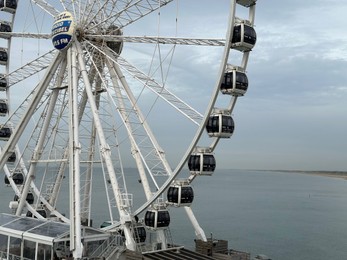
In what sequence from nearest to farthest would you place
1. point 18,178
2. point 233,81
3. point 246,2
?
1. point 233,81
2. point 246,2
3. point 18,178

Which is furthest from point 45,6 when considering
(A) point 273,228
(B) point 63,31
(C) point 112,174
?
(A) point 273,228

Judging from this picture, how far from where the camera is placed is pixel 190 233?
69438 millimetres

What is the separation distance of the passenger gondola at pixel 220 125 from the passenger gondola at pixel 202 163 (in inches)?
48.6

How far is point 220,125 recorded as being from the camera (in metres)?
26.8

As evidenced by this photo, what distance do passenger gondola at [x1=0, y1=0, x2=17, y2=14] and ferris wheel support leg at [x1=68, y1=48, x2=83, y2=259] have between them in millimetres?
12738

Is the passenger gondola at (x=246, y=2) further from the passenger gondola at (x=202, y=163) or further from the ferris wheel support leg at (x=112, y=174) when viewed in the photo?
the ferris wheel support leg at (x=112, y=174)

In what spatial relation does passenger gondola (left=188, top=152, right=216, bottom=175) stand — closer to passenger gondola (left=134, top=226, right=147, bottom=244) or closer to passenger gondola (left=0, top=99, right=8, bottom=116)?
passenger gondola (left=134, top=226, right=147, bottom=244)

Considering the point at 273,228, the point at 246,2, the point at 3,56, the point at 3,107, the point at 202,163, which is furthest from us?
the point at 273,228

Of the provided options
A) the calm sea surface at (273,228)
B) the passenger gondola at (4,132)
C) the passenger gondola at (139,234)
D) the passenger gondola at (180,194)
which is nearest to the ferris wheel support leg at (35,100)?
the passenger gondola at (4,132)

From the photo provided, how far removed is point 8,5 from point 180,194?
2501 cm

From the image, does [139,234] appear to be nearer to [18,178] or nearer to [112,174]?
[112,174]

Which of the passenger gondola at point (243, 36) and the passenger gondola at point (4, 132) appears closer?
the passenger gondola at point (243, 36)

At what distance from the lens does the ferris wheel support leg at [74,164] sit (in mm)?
27531

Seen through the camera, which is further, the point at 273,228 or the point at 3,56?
the point at 273,228
